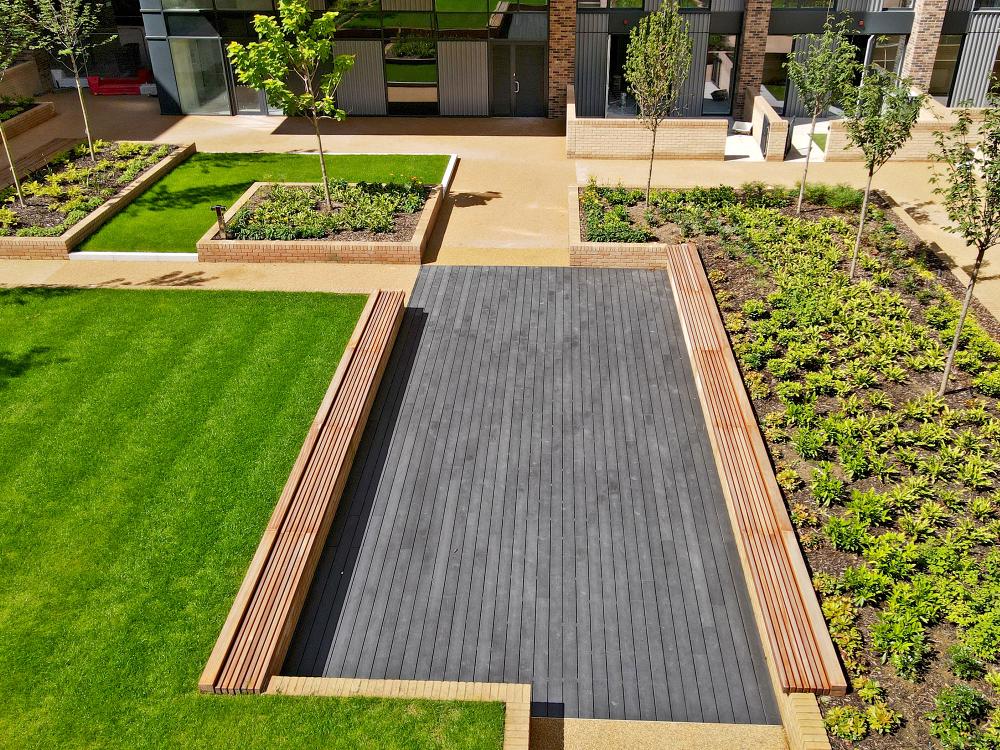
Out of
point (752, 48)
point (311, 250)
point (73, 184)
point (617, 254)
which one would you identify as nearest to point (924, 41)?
point (752, 48)

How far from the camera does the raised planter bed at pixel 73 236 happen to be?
57.2 ft

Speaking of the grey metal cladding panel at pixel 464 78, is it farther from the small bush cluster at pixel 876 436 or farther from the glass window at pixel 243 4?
the small bush cluster at pixel 876 436

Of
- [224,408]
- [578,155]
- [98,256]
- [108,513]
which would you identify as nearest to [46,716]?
[108,513]

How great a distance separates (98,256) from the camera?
1741 centimetres

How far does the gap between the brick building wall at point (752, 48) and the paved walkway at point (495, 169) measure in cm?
421

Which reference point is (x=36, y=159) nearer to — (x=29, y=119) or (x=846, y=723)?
(x=29, y=119)

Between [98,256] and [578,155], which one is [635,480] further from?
[578,155]

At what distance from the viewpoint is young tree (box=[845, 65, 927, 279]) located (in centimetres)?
1484

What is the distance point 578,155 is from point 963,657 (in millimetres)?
16850

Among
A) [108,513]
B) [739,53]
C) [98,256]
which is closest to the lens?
[108,513]

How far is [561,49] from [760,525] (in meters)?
19.1

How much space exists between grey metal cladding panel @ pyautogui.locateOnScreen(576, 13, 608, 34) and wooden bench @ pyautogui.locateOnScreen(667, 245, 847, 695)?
13774 mm

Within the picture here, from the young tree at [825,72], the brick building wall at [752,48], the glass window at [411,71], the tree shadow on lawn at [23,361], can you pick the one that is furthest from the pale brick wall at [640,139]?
the tree shadow on lawn at [23,361]

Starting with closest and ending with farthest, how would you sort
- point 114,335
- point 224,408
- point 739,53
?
point 224,408, point 114,335, point 739,53
